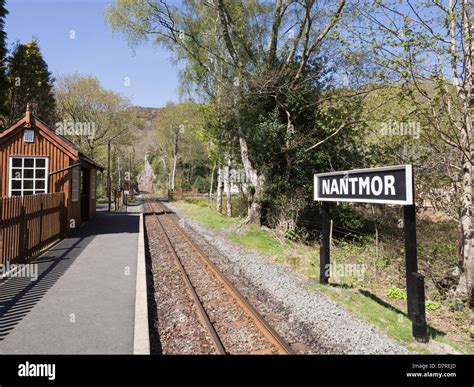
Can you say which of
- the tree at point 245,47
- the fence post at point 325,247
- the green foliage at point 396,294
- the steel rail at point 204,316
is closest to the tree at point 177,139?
the tree at point 245,47

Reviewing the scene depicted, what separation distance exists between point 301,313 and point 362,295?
2072 millimetres

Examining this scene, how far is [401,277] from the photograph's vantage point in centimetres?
959

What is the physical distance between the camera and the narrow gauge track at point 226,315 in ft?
16.2

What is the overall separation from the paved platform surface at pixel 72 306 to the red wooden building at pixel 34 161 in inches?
184

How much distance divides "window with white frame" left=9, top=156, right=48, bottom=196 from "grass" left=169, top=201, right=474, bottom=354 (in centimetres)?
825

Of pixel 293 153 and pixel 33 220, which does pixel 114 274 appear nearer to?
pixel 33 220

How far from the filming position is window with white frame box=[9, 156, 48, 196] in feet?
44.8

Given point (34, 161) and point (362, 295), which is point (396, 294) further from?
point (34, 161)

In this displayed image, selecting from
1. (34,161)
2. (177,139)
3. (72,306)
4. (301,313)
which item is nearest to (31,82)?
(177,139)

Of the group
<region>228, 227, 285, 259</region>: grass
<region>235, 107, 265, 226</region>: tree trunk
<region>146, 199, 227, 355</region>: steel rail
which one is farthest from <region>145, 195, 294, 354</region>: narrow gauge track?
<region>235, 107, 265, 226</region>: tree trunk

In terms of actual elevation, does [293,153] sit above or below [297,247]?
above

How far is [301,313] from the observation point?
616 centimetres
